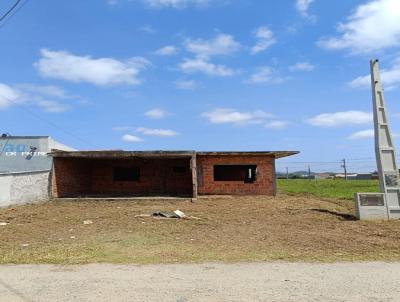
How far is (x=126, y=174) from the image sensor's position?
Answer: 1162 inches

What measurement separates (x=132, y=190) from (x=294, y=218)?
14.8 meters

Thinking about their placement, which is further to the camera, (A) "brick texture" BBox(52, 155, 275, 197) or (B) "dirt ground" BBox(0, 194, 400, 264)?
(A) "brick texture" BBox(52, 155, 275, 197)

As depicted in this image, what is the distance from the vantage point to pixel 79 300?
5.86 m

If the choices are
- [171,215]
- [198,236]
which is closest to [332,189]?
[171,215]

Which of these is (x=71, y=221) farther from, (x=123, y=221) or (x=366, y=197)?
(x=366, y=197)

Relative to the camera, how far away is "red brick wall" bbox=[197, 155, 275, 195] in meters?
26.1

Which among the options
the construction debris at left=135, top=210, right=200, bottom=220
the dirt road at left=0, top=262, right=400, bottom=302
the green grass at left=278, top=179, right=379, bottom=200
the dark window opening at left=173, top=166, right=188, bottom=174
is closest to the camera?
the dirt road at left=0, top=262, right=400, bottom=302

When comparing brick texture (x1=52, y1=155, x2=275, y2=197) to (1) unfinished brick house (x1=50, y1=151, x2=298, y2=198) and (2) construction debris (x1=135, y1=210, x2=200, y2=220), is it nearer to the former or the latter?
(1) unfinished brick house (x1=50, y1=151, x2=298, y2=198)

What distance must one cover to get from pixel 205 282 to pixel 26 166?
71.8 feet

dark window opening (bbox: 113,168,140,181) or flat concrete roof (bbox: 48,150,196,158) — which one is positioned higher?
flat concrete roof (bbox: 48,150,196,158)

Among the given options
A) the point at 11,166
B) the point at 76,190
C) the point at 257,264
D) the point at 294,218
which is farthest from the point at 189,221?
the point at 11,166

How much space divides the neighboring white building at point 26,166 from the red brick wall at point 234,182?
27.1 feet

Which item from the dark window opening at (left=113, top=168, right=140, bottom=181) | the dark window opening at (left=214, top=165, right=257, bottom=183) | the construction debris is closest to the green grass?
the dark window opening at (left=214, top=165, right=257, bottom=183)

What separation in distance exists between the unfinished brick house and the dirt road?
15.5 m
